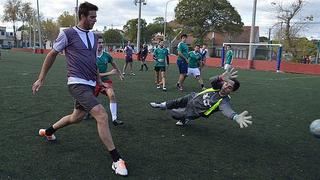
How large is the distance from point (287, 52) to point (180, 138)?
37.8m

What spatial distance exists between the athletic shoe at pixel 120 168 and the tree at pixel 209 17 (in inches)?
2325

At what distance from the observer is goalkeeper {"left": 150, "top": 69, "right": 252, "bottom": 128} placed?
578cm

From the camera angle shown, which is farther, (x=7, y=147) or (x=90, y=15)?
(x=7, y=147)

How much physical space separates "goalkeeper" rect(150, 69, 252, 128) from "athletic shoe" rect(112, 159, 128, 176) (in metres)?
1.67

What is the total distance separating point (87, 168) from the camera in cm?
476

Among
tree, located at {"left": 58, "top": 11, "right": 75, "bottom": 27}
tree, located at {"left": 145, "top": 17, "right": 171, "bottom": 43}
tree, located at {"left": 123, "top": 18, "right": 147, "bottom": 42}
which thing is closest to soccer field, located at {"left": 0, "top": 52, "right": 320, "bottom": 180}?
tree, located at {"left": 123, "top": 18, "right": 147, "bottom": 42}

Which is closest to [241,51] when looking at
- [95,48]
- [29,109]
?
[29,109]

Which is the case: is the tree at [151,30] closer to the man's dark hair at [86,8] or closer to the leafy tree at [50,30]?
the leafy tree at [50,30]

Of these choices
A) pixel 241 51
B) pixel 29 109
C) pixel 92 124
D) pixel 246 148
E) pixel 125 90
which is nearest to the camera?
pixel 246 148

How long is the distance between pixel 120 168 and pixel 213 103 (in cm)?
217

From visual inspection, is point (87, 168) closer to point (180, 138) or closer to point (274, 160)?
point (180, 138)

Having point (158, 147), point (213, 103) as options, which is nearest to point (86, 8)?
point (158, 147)

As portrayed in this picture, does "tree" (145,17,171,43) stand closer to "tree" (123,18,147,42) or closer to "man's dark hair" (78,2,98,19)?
"tree" (123,18,147,42)

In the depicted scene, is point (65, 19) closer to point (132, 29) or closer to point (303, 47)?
point (132, 29)
